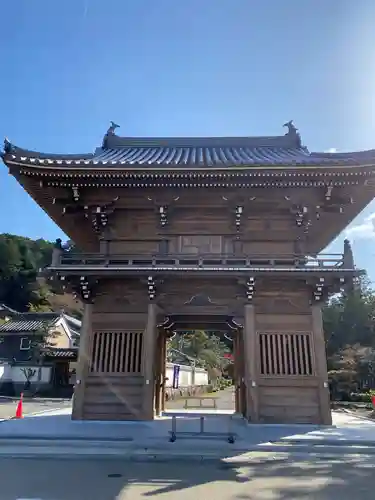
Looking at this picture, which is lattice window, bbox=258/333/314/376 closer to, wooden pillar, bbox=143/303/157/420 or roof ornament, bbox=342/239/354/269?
roof ornament, bbox=342/239/354/269

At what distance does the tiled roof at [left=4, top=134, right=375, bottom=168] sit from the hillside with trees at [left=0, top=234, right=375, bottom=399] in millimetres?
3607

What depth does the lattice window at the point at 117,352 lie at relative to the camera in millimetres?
12062

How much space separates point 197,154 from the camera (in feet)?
53.9

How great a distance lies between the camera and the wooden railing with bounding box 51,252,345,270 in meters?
11.7

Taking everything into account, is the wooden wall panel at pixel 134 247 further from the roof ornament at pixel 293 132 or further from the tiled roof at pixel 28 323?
the tiled roof at pixel 28 323

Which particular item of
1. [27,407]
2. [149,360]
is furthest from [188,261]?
[27,407]

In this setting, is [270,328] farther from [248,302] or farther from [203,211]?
[203,211]

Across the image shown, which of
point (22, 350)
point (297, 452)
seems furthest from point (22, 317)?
point (297, 452)

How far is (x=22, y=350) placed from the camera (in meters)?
41.2

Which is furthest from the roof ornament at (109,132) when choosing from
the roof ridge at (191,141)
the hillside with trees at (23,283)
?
the hillside with trees at (23,283)

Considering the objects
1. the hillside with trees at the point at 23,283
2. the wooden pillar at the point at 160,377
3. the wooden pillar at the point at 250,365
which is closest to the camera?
the wooden pillar at the point at 250,365

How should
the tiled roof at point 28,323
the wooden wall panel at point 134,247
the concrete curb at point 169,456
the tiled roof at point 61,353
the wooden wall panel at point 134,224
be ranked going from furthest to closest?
the tiled roof at point 28,323 → the tiled roof at point 61,353 → the wooden wall panel at point 134,224 → the wooden wall panel at point 134,247 → the concrete curb at point 169,456

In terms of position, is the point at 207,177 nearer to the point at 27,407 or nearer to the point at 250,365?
the point at 250,365

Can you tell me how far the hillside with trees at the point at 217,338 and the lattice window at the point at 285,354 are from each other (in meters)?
3.68
